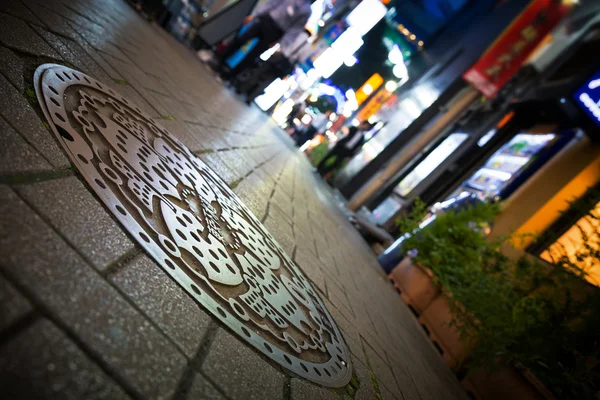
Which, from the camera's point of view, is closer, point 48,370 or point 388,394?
point 48,370

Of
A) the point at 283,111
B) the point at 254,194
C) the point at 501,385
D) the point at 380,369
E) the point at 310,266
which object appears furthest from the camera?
the point at 283,111

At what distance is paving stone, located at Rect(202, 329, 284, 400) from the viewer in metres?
0.85

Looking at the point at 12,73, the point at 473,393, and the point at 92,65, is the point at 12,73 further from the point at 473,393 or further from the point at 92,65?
the point at 473,393

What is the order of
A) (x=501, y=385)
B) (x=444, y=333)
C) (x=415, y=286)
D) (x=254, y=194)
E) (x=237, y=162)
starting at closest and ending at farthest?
(x=254, y=194) < (x=237, y=162) < (x=501, y=385) < (x=444, y=333) < (x=415, y=286)

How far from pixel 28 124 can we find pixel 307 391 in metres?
1.26

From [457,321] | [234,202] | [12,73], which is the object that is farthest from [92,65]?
[457,321]

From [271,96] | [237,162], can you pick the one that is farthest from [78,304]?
[271,96]

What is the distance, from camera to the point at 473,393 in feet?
11.5

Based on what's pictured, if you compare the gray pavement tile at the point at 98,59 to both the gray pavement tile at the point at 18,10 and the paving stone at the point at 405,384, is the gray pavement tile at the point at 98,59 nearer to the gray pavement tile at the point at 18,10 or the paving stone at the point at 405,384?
the gray pavement tile at the point at 18,10

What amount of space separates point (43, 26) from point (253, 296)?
Answer: 6.15 ft

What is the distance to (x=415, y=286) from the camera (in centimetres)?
472

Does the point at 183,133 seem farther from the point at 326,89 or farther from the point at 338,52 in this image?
the point at 338,52

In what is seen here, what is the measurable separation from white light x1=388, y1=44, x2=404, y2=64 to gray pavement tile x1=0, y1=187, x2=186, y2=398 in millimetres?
16447

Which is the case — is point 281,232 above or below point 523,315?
below
